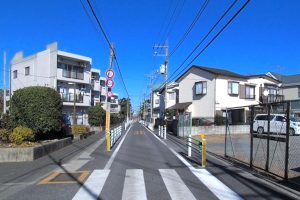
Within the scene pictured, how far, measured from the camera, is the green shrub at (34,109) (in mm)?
17906

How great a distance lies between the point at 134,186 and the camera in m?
9.12

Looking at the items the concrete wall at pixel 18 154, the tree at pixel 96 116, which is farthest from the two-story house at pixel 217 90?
the concrete wall at pixel 18 154

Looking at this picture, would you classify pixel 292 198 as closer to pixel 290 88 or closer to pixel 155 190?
pixel 155 190

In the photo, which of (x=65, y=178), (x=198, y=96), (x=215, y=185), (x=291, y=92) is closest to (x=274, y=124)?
(x=215, y=185)

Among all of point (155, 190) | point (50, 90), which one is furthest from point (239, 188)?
point (50, 90)

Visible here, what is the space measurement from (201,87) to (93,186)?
119ft

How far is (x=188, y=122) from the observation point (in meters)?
29.2

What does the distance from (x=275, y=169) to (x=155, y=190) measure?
536 centimetres

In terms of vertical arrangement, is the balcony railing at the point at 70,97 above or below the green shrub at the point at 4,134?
above

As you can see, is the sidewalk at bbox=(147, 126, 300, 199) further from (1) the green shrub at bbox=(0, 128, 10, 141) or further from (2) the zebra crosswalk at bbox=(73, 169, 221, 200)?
(1) the green shrub at bbox=(0, 128, 10, 141)

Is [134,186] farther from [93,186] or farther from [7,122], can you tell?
[7,122]

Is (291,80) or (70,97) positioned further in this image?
(70,97)

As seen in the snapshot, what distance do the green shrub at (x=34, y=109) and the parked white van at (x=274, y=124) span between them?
10006 mm

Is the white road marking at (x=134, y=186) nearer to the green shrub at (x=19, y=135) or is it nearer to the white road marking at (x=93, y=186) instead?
the white road marking at (x=93, y=186)
